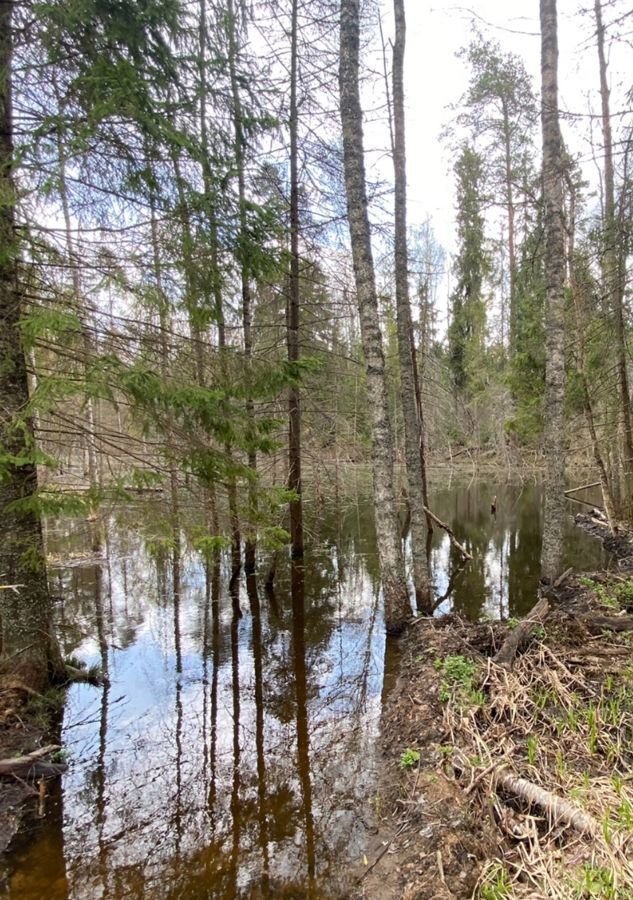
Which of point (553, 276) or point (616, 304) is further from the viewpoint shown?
point (616, 304)

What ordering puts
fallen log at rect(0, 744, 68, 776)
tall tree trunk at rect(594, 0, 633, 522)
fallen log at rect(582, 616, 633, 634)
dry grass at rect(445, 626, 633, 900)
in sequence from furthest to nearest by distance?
tall tree trunk at rect(594, 0, 633, 522) → fallen log at rect(582, 616, 633, 634) → fallen log at rect(0, 744, 68, 776) → dry grass at rect(445, 626, 633, 900)

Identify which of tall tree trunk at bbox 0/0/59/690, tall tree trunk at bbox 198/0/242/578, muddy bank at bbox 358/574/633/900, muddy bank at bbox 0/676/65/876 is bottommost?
muddy bank at bbox 0/676/65/876

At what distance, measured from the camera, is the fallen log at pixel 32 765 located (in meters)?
3.74

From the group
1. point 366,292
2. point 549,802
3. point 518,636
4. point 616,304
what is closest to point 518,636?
point 518,636

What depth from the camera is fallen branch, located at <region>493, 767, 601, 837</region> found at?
101 inches

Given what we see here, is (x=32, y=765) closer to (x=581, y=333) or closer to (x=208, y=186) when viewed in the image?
(x=208, y=186)

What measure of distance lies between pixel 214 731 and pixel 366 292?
5717 millimetres

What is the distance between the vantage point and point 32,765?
3865mm

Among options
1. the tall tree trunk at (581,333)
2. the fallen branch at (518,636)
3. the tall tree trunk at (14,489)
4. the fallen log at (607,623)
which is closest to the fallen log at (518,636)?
the fallen branch at (518,636)

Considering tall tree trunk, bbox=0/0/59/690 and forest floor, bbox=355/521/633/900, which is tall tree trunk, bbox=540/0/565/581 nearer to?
forest floor, bbox=355/521/633/900

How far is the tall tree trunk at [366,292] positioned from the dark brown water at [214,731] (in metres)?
1.54

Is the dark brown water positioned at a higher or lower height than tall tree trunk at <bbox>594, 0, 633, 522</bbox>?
lower

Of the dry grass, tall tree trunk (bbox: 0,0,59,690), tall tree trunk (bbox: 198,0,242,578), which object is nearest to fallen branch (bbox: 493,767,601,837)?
the dry grass

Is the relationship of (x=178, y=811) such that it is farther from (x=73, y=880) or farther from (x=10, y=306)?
(x=10, y=306)
